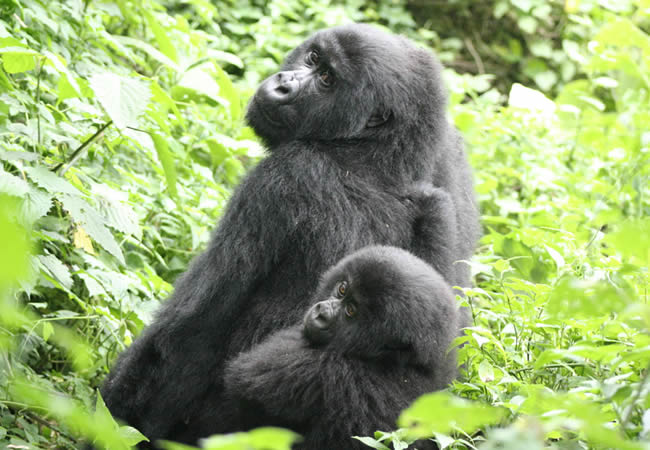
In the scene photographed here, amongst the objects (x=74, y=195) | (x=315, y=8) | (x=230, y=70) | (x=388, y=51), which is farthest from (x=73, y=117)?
(x=315, y=8)

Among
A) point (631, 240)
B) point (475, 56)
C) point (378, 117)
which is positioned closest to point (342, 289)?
point (378, 117)

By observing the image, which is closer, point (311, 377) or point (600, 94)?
point (311, 377)

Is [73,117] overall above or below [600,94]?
above

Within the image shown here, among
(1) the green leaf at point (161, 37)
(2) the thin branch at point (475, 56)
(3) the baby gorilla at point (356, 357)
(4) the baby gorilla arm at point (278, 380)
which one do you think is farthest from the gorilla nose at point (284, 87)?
(2) the thin branch at point (475, 56)

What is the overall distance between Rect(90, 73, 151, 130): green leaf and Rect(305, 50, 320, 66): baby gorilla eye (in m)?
0.82

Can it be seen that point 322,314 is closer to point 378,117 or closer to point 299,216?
point 299,216

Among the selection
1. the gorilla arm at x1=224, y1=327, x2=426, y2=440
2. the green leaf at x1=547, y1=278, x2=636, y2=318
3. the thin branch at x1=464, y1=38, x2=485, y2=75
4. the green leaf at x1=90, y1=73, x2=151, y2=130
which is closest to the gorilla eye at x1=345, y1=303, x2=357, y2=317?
the gorilla arm at x1=224, y1=327, x2=426, y2=440

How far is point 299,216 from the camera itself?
2.96m

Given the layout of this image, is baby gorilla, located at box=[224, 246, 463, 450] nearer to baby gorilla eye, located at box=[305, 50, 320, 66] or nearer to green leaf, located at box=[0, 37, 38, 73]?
baby gorilla eye, located at box=[305, 50, 320, 66]

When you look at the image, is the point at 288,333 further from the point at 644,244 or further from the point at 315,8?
the point at 315,8

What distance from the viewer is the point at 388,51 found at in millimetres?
3248

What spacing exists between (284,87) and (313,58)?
19 cm

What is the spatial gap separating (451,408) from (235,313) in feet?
6.47

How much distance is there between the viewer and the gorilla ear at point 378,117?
318 centimetres
